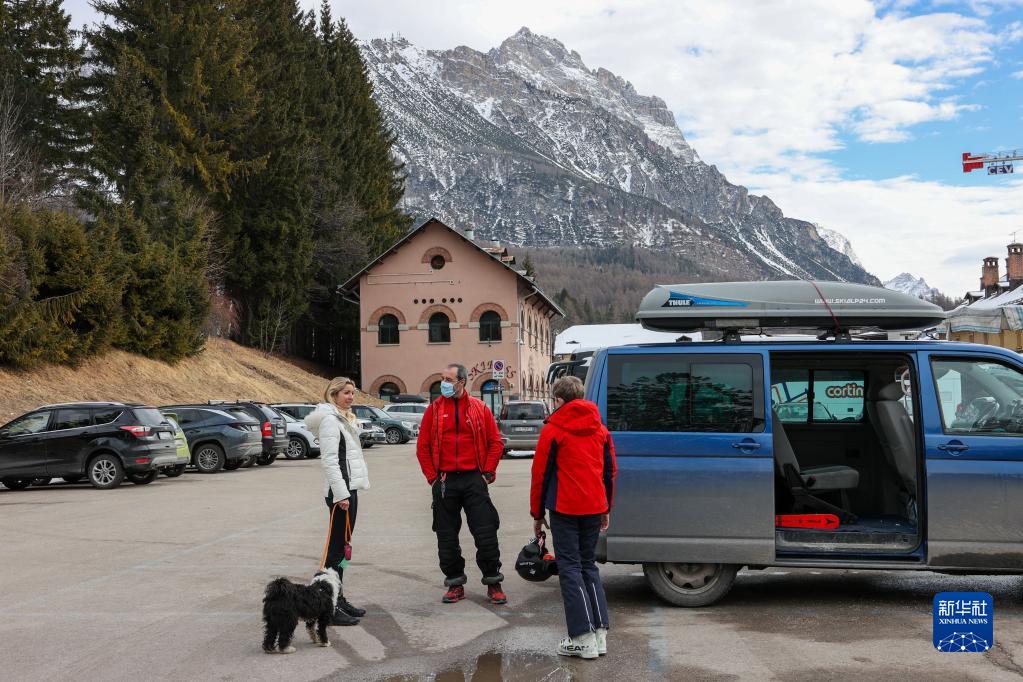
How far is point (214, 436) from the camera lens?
23.2 meters

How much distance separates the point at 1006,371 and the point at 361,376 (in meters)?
52.1

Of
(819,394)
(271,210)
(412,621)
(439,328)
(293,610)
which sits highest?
(271,210)

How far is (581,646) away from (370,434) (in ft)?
93.4

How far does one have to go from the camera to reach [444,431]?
788cm

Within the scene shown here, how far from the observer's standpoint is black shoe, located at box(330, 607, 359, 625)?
7.32 m

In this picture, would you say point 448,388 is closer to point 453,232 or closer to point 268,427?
point 268,427

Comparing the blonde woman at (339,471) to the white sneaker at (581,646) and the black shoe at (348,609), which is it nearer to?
the black shoe at (348,609)

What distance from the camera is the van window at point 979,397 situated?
744 centimetres

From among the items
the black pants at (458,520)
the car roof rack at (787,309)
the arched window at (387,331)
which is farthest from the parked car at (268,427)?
the arched window at (387,331)

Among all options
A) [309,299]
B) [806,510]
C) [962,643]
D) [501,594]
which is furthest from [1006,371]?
[309,299]

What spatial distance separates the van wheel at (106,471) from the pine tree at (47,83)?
2473 cm

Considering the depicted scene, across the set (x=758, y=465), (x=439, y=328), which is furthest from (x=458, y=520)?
(x=439, y=328)

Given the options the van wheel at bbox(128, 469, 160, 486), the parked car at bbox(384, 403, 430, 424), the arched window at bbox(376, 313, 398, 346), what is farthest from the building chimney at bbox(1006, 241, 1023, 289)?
the van wheel at bbox(128, 469, 160, 486)

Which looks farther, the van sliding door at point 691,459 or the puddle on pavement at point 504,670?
the van sliding door at point 691,459
